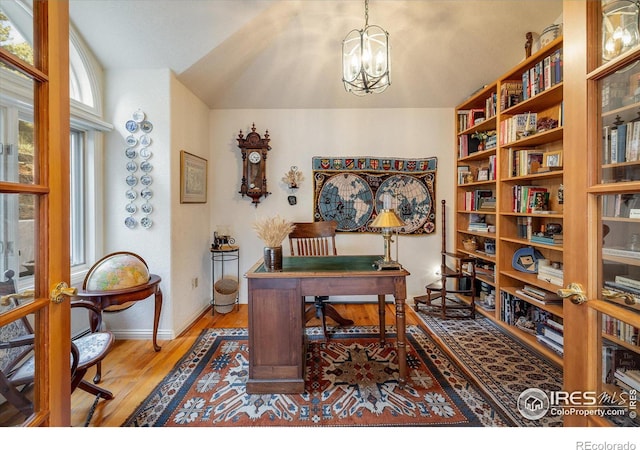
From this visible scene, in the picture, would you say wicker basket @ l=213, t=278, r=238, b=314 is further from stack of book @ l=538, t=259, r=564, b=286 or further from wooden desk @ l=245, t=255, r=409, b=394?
stack of book @ l=538, t=259, r=564, b=286

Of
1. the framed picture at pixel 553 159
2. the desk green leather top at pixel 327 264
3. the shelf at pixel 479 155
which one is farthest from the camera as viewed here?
the shelf at pixel 479 155

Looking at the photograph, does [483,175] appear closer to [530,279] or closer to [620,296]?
[530,279]

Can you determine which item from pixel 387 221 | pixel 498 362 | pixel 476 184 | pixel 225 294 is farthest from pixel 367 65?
pixel 225 294

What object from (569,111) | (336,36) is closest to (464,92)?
(336,36)

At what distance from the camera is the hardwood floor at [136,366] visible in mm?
1659

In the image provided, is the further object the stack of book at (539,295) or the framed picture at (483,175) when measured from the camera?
the framed picture at (483,175)

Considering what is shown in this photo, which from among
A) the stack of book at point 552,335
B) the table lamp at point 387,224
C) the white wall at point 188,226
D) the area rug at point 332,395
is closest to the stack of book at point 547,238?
the stack of book at point 552,335

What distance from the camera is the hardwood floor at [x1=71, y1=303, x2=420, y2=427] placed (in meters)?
1.66

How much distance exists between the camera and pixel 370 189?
348cm

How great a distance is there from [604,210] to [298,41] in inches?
112

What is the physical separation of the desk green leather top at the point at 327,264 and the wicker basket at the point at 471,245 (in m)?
1.61

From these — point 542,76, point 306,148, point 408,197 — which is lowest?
point 408,197

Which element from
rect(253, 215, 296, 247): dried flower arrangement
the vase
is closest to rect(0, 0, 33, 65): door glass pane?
rect(253, 215, 296, 247): dried flower arrangement

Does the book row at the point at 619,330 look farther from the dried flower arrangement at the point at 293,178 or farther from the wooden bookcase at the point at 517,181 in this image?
the dried flower arrangement at the point at 293,178
